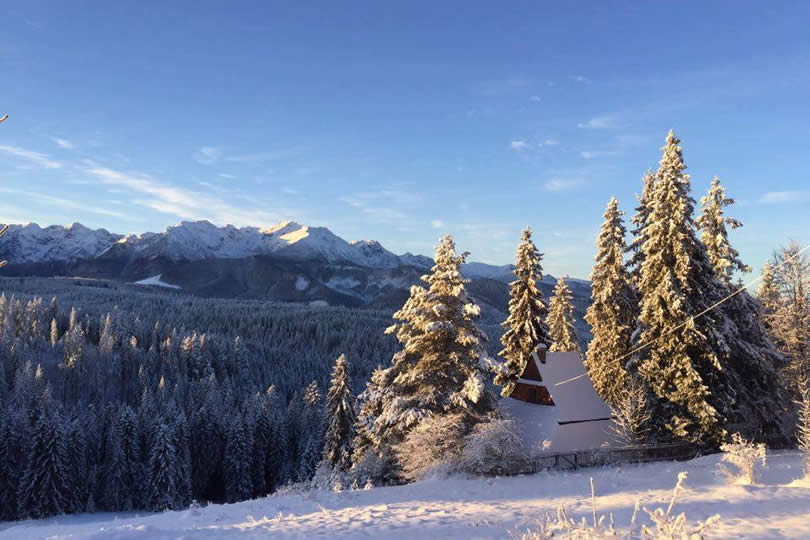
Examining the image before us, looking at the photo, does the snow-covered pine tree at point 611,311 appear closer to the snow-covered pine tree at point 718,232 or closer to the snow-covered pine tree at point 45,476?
the snow-covered pine tree at point 718,232

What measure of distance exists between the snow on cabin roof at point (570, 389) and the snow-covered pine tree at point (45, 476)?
57632 millimetres

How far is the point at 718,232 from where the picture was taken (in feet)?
102

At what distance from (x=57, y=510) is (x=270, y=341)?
118512mm

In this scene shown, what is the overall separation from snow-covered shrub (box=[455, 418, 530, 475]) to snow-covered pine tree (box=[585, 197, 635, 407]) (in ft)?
37.5

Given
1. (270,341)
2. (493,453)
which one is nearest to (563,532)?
(493,453)

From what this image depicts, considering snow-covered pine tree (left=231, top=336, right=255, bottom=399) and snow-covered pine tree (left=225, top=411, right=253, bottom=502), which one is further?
snow-covered pine tree (left=231, top=336, right=255, bottom=399)

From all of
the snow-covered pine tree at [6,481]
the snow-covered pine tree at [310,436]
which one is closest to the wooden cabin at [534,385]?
the snow-covered pine tree at [310,436]

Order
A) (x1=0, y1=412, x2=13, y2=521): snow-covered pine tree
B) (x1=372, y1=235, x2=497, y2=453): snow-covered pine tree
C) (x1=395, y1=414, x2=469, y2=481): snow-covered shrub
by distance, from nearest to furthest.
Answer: (x1=395, y1=414, x2=469, y2=481): snow-covered shrub
(x1=372, y1=235, x2=497, y2=453): snow-covered pine tree
(x1=0, y1=412, x2=13, y2=521): snow-covered pine tree

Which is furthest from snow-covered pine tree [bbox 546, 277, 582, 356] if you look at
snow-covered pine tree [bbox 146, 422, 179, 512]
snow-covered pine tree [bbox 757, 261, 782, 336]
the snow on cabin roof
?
snow-covered pine tree [bbox 146, 422, 179, 512]

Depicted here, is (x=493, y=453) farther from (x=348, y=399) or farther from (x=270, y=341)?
(x=270, y=341)

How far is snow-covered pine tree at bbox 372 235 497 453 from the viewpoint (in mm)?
23109

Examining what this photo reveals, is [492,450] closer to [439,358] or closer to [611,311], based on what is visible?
[439,358]

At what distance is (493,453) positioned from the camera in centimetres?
2083

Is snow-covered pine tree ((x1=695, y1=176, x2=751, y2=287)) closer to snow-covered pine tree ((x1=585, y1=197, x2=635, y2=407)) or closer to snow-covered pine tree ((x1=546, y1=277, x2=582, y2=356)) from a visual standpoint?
snow-covered pine tree ((x1=585, y1=197, x2=635, y2=407))
